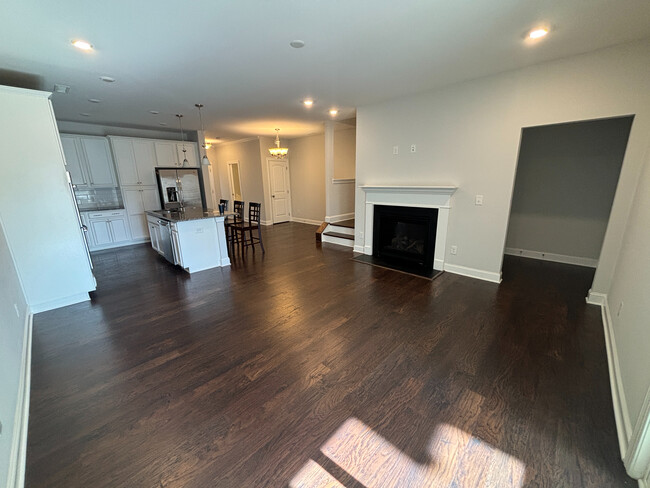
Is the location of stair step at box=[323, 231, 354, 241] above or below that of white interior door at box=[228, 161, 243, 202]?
below

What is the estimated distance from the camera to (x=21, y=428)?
1.57 meters

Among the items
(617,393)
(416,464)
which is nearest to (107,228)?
(416,464)

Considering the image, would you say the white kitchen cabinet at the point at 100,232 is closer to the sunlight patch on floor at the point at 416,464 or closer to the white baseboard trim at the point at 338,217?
the white baseboard trim at the point at 338,217

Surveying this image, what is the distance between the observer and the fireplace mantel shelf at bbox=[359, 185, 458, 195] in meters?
3.82

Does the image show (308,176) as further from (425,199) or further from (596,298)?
(596,298)

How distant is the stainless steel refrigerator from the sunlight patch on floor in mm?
6334

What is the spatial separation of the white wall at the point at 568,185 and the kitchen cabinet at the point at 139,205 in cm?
775

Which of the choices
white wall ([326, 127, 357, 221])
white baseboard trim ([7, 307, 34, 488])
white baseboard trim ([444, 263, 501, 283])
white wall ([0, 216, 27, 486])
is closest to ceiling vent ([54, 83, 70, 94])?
white wall ([0, 216, 27, 486])

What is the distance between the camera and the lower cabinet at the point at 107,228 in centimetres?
561

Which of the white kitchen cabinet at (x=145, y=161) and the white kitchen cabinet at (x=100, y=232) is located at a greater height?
the white kitchen cabinet at (x=145, y=161)

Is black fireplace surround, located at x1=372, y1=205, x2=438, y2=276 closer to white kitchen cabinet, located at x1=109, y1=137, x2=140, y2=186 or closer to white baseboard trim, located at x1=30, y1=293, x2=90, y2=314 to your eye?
white baseboard trim, located at x1=30, y1=293, x2=90, y2=314

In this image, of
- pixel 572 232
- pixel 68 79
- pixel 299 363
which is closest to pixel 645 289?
pixel 299 363

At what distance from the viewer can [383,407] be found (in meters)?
1.74

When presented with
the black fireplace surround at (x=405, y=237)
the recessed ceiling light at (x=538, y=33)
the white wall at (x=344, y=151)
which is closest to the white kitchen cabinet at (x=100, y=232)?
the white wall at (x=344, y=151)
